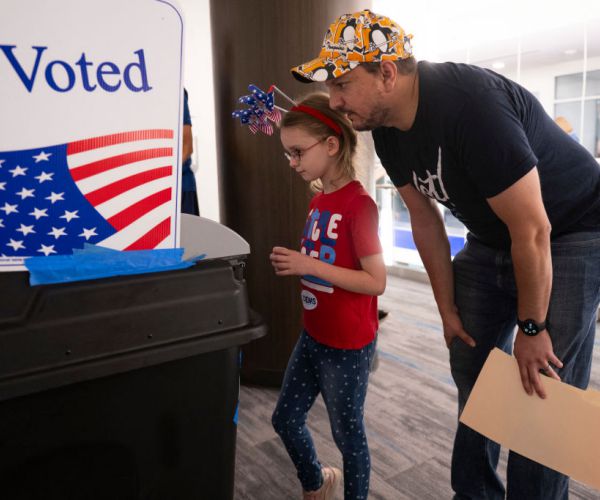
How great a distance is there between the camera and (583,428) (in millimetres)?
935

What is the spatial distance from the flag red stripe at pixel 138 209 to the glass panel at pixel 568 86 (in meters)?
7.51

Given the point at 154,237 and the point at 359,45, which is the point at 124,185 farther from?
the point at 359,45

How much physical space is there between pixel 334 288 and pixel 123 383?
762 millimetres

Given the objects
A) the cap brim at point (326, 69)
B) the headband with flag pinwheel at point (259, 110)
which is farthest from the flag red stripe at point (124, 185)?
the headband with flag pinwheel at point (259, 110)

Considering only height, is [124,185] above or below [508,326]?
above

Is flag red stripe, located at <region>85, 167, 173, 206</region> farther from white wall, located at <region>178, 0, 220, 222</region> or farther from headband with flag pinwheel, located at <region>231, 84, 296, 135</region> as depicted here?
white wall, located at <region>178, 0, 220, 222</region>

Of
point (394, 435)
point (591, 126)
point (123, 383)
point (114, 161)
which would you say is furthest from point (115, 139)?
point (591, 126)

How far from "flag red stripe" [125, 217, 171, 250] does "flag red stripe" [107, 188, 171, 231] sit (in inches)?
0.8

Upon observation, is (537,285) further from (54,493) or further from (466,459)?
(54,493)

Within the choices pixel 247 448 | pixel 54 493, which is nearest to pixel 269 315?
pixel 247 448

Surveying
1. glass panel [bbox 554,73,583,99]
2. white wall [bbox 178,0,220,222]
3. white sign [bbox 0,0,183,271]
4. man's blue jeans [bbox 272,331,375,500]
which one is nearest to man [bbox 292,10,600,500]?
man's blue jeans [bbox 272,331,375,500]

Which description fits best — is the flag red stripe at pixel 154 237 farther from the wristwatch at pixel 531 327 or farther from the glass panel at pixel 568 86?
the glass panel at pixel 568 86

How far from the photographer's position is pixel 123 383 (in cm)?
52

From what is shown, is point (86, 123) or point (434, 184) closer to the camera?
point (86, 123)
